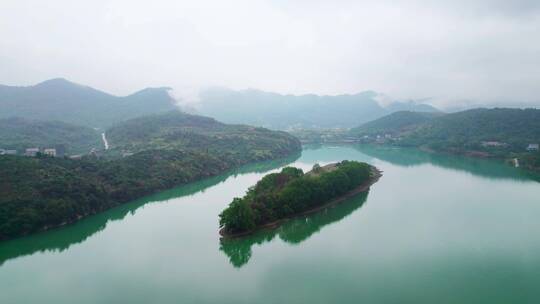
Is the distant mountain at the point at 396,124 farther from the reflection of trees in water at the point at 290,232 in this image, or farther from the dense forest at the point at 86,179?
the reflection of trees in water at the point at 290,232

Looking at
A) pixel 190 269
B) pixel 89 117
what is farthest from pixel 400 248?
pixel 89 117

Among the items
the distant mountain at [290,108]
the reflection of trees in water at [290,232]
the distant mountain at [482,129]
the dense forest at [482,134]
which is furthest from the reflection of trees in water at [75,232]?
the distant mountain at [290,108]

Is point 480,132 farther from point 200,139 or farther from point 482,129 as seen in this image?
point 200,139

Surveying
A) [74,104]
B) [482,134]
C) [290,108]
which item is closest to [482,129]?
[482,134]

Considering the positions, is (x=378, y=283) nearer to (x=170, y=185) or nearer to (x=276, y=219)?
(x=276, y=219)

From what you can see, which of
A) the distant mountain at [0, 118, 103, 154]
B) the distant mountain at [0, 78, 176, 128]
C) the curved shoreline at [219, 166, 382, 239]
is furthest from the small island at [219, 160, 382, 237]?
the distant mountain at [0, 78, 176, 128]

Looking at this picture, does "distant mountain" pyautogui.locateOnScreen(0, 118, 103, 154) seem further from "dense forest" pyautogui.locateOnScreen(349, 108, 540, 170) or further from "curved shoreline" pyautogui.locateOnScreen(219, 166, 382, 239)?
"dense forest" pyautogui.locateOnScreen(349, 108, 540, 170)
